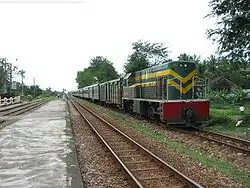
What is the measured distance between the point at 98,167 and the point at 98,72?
97.5m

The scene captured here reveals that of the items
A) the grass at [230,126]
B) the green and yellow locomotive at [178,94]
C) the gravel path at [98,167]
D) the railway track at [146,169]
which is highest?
the green and yellow locomotive at [178,94]

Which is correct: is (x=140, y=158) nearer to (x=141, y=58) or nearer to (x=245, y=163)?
(x=245, y=163)

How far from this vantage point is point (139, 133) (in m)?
16.2

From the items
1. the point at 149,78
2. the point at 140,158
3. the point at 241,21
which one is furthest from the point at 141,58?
the point at 140,158

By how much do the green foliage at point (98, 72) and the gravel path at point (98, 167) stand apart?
74.8 m

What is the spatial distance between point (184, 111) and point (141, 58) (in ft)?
125

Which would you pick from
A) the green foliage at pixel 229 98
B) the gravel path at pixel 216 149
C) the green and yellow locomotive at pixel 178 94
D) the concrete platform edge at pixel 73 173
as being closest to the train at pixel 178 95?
the green and yellow locomotive at pixel 178 94

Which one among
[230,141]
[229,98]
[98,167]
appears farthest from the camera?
[229,98]

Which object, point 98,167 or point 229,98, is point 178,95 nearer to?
point 98,167

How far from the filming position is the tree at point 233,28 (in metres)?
16.8

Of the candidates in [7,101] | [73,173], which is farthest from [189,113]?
[7,101]

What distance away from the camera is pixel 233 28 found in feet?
57.6

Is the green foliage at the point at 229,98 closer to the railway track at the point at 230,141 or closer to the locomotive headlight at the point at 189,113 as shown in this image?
the locomotive headlight at the point at 189,113

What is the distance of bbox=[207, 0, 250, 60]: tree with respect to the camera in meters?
16.8
